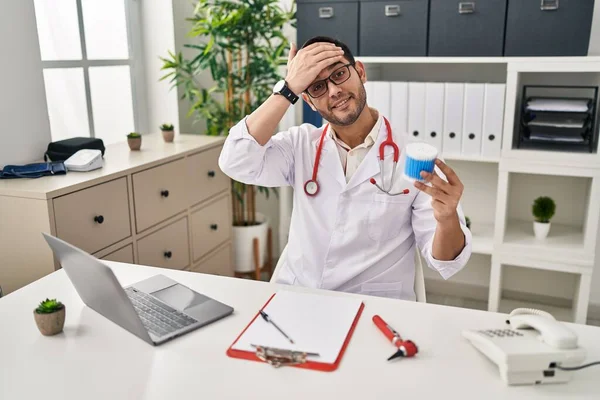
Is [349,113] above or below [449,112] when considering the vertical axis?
above

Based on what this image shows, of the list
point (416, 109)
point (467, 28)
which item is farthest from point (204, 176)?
point (467, 28)

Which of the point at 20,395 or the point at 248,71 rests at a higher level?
the point at 248,71

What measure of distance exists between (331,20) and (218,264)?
4.60ft

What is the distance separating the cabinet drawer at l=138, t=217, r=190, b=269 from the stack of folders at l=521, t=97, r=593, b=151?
67.0 inches

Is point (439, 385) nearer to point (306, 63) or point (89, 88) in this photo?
point (306, 63)

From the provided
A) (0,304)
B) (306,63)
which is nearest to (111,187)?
(0,304)

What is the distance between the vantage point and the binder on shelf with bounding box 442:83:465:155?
8.52 feet

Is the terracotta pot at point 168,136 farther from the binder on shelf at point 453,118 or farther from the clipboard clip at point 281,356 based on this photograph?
the clipboard clip at point 281,356

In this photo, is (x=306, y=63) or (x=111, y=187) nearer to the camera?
(x=306, y=63)

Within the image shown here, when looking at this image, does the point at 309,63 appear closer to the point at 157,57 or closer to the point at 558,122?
the point at 558,122

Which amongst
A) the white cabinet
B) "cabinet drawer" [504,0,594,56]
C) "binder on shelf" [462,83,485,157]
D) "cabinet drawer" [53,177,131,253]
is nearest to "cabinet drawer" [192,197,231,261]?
the white cabinet

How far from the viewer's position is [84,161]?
215 centimetres

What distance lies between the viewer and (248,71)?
2971 millimetres

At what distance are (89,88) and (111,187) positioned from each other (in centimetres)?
101
